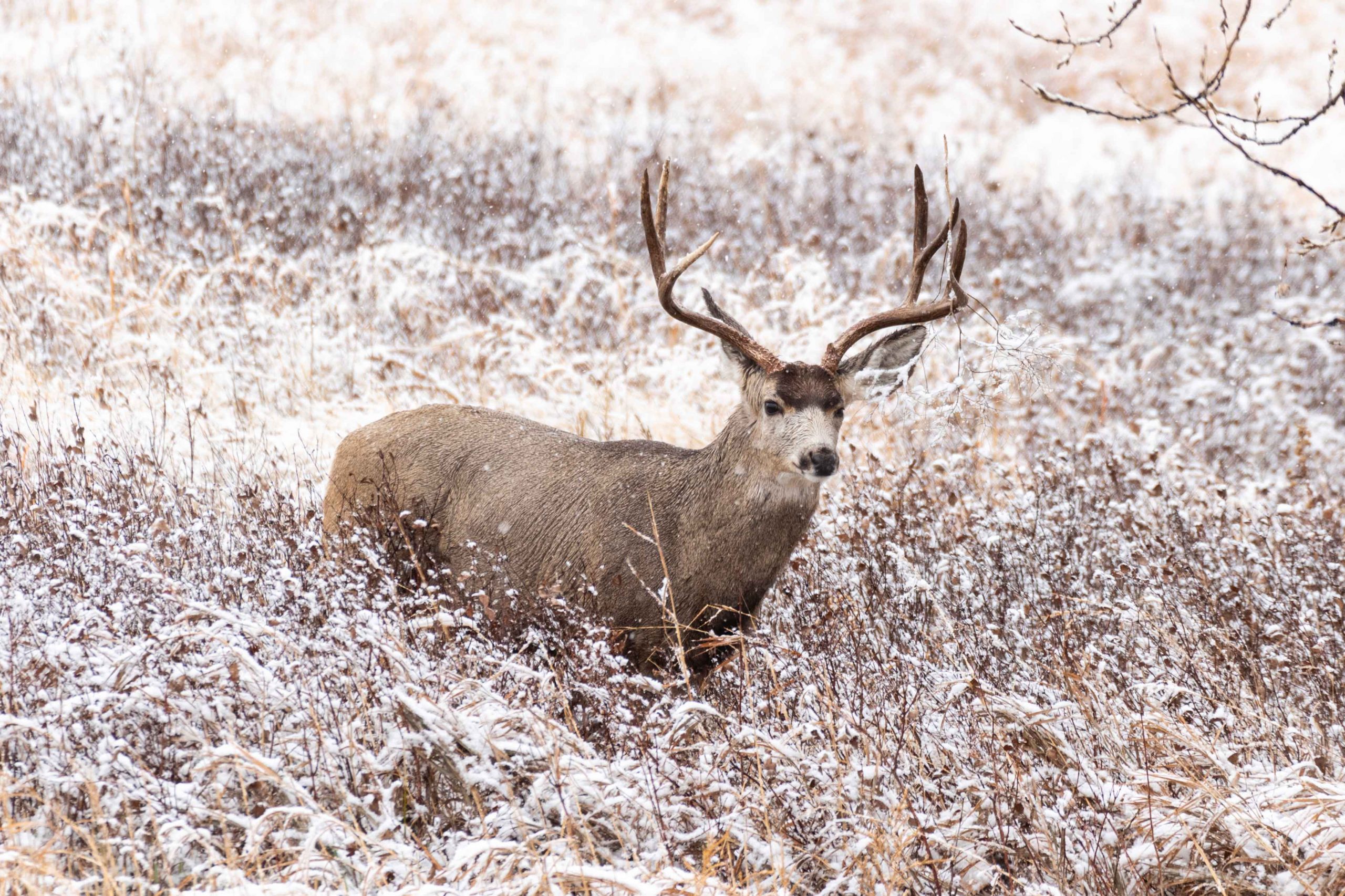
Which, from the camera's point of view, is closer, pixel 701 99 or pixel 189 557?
pixel 189 557

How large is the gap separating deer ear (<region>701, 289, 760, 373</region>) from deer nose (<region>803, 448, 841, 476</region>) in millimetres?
632

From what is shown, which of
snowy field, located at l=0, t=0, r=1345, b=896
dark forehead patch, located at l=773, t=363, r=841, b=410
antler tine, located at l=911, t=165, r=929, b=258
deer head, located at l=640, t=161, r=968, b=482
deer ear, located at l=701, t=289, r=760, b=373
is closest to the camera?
snowy field, located at l=0, t=0, r=1345, b=896

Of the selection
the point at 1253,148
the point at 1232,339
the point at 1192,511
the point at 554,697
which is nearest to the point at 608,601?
the point at 554,697

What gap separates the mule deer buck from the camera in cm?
504

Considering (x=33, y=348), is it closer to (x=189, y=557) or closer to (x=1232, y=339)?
(x=189, y=557)

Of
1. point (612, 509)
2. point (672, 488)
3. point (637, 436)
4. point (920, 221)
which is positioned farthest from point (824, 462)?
Result: point (637, 436)

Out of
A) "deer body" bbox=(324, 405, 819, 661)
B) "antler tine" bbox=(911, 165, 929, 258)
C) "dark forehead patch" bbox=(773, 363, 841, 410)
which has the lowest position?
"deer body" bbox=(324, 405, 819, 661)

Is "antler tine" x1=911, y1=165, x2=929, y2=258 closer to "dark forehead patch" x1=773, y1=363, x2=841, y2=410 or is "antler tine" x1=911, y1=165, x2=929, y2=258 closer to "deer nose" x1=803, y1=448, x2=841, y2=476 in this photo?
"dark forehead patch" x1=773, y1=363, x2=841, y2=410

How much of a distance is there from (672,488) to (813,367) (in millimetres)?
791

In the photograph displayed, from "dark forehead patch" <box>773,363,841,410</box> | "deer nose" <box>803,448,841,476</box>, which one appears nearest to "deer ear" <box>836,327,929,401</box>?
"dark forehead patch" <box>773,363,841,410</box>

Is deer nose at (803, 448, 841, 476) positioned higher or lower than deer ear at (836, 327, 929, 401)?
lower

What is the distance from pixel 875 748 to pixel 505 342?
6.20m

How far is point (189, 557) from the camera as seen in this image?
4945 mm

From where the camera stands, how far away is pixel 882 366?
5.67 m
